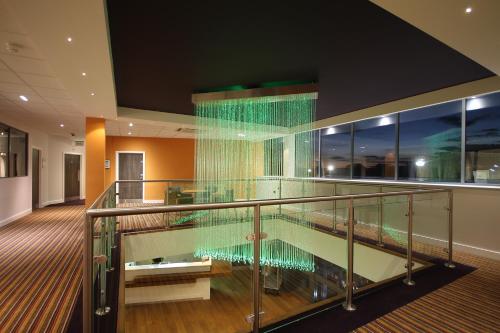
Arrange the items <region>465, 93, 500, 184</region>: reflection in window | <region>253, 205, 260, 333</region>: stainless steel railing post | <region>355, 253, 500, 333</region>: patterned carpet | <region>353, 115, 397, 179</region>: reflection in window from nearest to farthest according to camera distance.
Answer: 1. <region>253, 205, 260, 333</region>: stainless steel railing post
2. <region>355, 253, 500, 333</region>: patterned carpet
3. <region>465, 93, 500, 184</region>: reflection in window
4. <region>353, 115, 397, 179</region>: reflection in window

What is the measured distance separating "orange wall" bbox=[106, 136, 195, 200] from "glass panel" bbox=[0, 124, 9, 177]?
368 cm

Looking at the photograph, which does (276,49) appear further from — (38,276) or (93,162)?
(93,162)

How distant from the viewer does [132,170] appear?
34.0ft

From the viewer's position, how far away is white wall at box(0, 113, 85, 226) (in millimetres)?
6023

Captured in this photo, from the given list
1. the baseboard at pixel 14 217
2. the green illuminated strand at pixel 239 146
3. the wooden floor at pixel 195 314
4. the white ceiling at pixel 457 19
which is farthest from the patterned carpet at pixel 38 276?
the white ceiling at pixel 457 19

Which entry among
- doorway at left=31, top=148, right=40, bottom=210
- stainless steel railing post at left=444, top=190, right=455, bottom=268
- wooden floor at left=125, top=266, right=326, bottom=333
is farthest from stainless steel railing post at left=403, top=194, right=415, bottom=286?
doorway at left=31, top=148, right=40, bottom=210

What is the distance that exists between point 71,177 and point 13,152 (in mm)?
4622

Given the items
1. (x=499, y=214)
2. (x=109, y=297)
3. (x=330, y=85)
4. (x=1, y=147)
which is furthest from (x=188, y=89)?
(x=499, y=214)

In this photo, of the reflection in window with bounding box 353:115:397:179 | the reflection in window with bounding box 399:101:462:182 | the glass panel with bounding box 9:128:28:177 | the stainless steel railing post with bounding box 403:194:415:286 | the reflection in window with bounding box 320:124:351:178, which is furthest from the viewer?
the reflection in window with bounding box 320:124:351:178

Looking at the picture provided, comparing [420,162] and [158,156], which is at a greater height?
[158,156]

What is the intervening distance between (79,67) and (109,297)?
9.05ft

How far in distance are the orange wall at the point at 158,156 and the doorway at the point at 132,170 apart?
7.1 inches

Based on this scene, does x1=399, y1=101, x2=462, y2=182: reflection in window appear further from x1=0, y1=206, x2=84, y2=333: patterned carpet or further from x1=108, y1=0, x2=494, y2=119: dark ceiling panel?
x1=0, y1=206, x2=84, y2=333: patterned carpet

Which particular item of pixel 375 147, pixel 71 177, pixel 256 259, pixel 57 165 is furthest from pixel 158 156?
pixel 256 259
